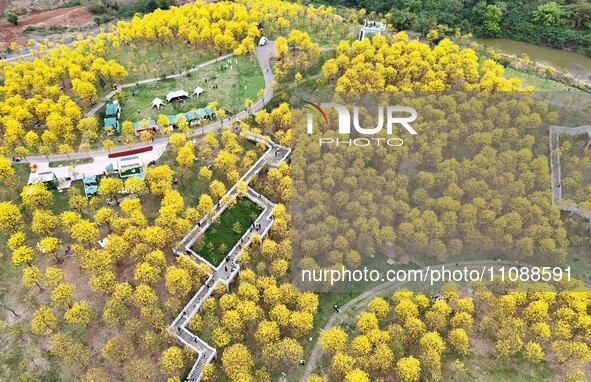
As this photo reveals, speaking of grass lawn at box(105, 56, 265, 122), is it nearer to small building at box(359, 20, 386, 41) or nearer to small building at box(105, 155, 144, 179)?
small building at box(105, 155, 144, 179)

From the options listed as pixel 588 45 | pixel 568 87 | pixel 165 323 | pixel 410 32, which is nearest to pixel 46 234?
pixel 165 323

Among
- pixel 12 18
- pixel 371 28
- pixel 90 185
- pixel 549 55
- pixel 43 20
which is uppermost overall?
pixel 12 18

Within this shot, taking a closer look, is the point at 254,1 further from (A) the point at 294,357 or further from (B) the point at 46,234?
(A) the point at 294,357

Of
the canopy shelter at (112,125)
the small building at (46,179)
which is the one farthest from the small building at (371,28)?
the small building at (46,179)

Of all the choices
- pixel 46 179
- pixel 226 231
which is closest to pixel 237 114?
pixel 226 231

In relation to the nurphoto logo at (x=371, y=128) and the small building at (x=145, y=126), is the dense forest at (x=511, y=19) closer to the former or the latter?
the nurphoto logo at (x=371, y=128)

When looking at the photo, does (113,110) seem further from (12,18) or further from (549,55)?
(549,55)

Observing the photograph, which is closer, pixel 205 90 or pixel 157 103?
pixel 157 103
